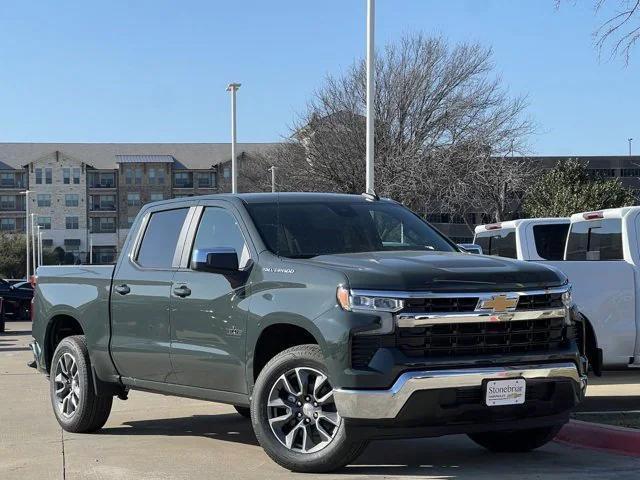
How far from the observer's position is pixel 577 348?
692cm

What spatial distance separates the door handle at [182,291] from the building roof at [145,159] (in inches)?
4276

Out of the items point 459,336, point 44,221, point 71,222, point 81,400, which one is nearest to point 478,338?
point 459,336

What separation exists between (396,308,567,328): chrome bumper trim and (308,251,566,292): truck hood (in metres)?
0.16

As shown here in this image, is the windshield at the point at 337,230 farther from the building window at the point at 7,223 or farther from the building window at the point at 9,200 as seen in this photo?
the building window at the point at 9,200

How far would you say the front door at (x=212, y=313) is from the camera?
7.15 meters

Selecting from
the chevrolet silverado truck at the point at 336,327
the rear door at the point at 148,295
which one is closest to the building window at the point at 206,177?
the rear door at the point at 148,295

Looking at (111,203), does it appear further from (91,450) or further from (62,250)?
(91,450)

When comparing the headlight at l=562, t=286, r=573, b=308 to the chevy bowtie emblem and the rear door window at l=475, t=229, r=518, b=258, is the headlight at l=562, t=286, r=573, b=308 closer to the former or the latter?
the chevy bowtie emblem

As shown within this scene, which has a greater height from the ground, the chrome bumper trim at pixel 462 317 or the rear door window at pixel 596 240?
the rear door window at pixel 596 240

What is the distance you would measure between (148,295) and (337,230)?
163 centimetres

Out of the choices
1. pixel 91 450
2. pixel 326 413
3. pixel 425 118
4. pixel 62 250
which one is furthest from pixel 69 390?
pixel 62 250

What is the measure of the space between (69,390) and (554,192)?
40144 millimetres

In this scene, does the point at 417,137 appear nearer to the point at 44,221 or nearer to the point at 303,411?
the point at 303,411

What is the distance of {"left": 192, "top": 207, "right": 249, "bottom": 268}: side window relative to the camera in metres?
7.50
